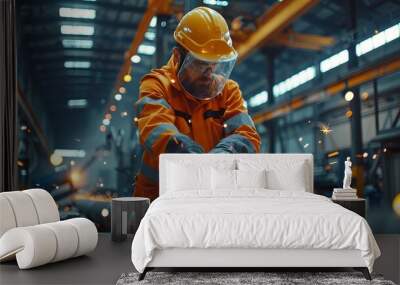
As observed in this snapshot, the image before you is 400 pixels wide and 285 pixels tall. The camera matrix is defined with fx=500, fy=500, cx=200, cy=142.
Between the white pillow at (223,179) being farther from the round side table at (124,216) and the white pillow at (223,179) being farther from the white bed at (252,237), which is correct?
the white bed at (252,237)

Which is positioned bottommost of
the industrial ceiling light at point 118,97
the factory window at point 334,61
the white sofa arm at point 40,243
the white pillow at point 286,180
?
the white sofa arm at point 40,243

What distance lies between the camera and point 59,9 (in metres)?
5.89

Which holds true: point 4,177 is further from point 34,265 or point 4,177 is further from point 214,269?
point 214,269

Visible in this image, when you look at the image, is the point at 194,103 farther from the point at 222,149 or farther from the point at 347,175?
the point at 347,175

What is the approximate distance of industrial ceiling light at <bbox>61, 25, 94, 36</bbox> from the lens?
5.88m

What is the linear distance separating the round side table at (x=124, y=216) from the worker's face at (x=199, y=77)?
142cm

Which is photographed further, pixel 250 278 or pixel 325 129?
pixel 325 129

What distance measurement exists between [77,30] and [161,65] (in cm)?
109

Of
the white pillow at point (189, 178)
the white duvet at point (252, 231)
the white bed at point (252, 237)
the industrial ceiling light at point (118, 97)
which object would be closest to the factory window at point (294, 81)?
the white pillow at point (189, 178)

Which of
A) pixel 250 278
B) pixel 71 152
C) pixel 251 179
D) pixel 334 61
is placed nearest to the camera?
pixel 250 278

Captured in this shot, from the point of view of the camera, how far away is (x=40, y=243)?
387cm

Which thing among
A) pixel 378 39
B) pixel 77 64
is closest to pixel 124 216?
pixel 77 64

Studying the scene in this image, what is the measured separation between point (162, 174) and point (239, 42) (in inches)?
70.3

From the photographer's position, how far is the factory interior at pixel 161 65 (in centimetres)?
575
